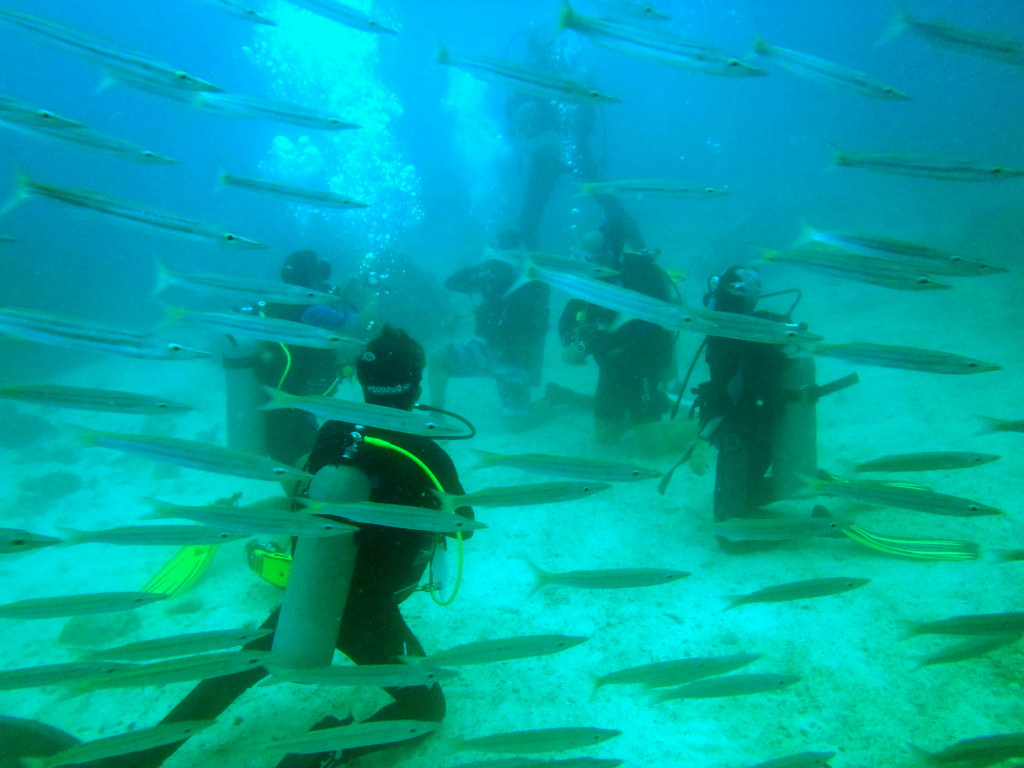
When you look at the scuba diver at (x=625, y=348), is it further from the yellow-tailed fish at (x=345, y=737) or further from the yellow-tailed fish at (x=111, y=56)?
the yellow-tailed fish at (x=345, y=737)

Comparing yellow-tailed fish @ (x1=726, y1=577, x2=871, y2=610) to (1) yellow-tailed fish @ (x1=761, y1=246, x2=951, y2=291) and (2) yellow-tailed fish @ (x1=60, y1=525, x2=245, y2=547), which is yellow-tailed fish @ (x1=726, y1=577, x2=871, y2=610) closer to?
(1) yellow-tailed fish @ (x1=761, y1=246, x2=951, y2=291)

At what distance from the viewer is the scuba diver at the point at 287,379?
523 centimetres

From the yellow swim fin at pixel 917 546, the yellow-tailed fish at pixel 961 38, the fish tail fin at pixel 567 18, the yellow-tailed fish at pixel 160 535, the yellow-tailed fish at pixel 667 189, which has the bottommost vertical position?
the yellow-tailed fish at pixel 160 535

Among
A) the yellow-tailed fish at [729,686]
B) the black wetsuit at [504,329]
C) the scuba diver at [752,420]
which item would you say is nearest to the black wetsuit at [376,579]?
the yellow-tailed fish at [729,686]

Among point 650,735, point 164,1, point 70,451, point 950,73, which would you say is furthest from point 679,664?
point 950,73

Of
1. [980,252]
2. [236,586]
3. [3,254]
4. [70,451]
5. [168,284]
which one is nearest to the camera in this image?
[168,284]

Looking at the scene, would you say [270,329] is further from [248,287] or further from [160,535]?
[160,535]

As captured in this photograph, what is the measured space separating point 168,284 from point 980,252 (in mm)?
20607

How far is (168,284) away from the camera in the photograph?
365 cm

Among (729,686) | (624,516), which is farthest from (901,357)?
(624,516)

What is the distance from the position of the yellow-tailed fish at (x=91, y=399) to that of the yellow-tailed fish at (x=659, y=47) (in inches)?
141

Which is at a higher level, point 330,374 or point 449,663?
point 330,374

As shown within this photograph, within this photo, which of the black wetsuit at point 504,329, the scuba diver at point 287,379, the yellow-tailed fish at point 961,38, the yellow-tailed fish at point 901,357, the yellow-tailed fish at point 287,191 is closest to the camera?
the yellow-tailed fish at point 901,357

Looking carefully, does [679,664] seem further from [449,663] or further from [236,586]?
[236,586]
